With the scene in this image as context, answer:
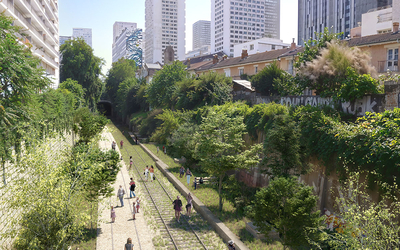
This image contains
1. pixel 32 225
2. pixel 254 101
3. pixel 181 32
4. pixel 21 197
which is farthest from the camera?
pixel 181 32

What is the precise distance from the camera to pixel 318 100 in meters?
22.2

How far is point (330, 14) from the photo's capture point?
4158 inches

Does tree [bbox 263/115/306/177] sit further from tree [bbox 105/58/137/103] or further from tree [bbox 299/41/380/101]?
tree [bbox 105/58/137/103]

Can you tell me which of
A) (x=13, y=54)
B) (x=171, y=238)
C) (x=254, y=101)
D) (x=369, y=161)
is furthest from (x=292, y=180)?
(x=254, y=101)

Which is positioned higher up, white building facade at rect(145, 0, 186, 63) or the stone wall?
white building facade at rect(145, 0, 186, 63)

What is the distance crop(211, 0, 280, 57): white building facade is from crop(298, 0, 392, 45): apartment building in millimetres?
26342

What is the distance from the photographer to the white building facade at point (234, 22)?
5733 inches

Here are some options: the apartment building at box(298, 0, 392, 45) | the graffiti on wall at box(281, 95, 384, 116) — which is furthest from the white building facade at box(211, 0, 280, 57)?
the graffiti on wall at box(281, 95, 384, 116)

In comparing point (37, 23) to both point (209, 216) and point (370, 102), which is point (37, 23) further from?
point (370, 102)

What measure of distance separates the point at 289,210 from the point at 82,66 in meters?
49.1

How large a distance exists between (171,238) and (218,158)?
6426mm

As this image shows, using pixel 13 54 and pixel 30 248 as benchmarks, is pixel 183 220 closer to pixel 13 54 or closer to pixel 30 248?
pixel 30 248

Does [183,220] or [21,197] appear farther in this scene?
[183,220]

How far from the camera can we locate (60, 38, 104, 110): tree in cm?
5334
